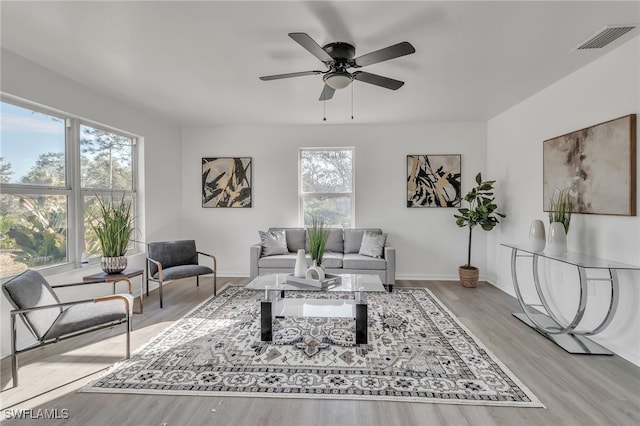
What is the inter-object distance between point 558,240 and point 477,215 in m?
1.74

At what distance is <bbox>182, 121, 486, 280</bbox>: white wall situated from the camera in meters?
5.12

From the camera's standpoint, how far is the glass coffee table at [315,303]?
2.80 metres

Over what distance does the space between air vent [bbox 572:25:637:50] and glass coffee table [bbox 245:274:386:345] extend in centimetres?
263

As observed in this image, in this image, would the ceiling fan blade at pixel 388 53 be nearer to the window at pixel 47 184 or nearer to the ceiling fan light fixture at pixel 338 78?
the ceiling fan light fixture at pixel 338 78

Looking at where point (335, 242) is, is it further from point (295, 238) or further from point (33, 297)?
point (33, 297)

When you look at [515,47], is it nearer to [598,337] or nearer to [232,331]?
[598,337]

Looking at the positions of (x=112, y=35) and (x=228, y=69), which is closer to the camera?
(x=112, y=35)

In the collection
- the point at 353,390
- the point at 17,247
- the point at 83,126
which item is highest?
the point at 83,126

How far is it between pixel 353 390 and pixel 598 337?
2.39 m

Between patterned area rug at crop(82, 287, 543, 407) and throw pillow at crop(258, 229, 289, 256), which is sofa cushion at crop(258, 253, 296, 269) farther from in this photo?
patterned area rug at crop(82, 287, 543, 407)

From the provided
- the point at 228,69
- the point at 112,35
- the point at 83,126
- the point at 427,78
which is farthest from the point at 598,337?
the point at 83,126

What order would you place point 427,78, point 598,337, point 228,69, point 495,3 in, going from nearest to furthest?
1. point 495,3
2. point 598,337
3. point 228,69
4. point 427,78

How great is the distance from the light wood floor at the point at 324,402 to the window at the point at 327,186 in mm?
3021

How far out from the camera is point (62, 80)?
3.19m
